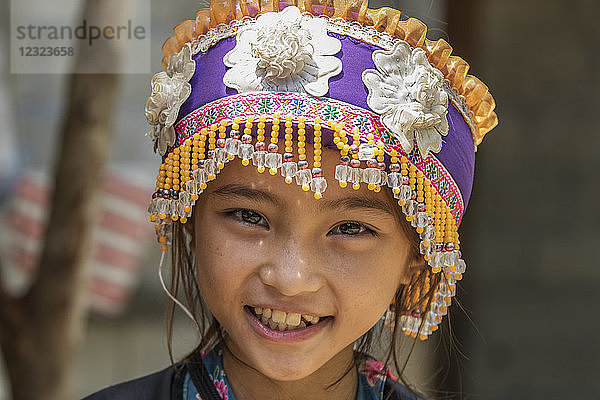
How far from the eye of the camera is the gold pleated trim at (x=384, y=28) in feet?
4.64

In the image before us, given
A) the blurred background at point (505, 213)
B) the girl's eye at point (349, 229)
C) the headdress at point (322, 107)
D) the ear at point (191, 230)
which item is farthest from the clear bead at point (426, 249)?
the blurred background at point (505, 213)

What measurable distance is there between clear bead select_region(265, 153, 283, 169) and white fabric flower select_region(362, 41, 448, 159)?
18 centimetres

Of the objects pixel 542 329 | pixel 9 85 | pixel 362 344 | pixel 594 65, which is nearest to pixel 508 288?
pixel 542 329

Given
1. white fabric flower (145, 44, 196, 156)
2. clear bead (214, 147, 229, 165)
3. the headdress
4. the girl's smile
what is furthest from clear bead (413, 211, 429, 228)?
white fabric flower (145, 44, 196, 156)

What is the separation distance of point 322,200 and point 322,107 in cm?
15

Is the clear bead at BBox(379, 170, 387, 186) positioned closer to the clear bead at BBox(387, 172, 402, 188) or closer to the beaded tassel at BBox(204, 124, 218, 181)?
the clear bead at BBox(387, 172, 402, 188)

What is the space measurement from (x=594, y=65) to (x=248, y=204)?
8.56 ft

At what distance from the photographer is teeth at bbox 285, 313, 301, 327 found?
1341 millimetres

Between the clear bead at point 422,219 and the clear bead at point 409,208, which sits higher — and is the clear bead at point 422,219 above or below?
below

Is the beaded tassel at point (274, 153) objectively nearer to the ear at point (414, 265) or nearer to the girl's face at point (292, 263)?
the girl's face at point (292, 263)

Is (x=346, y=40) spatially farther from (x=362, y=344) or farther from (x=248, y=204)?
(x=362, y=344)

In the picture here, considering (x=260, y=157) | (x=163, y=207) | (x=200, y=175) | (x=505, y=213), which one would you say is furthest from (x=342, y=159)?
(x=505, y=213)

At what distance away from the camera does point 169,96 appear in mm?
1427

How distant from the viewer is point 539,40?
345 cm
